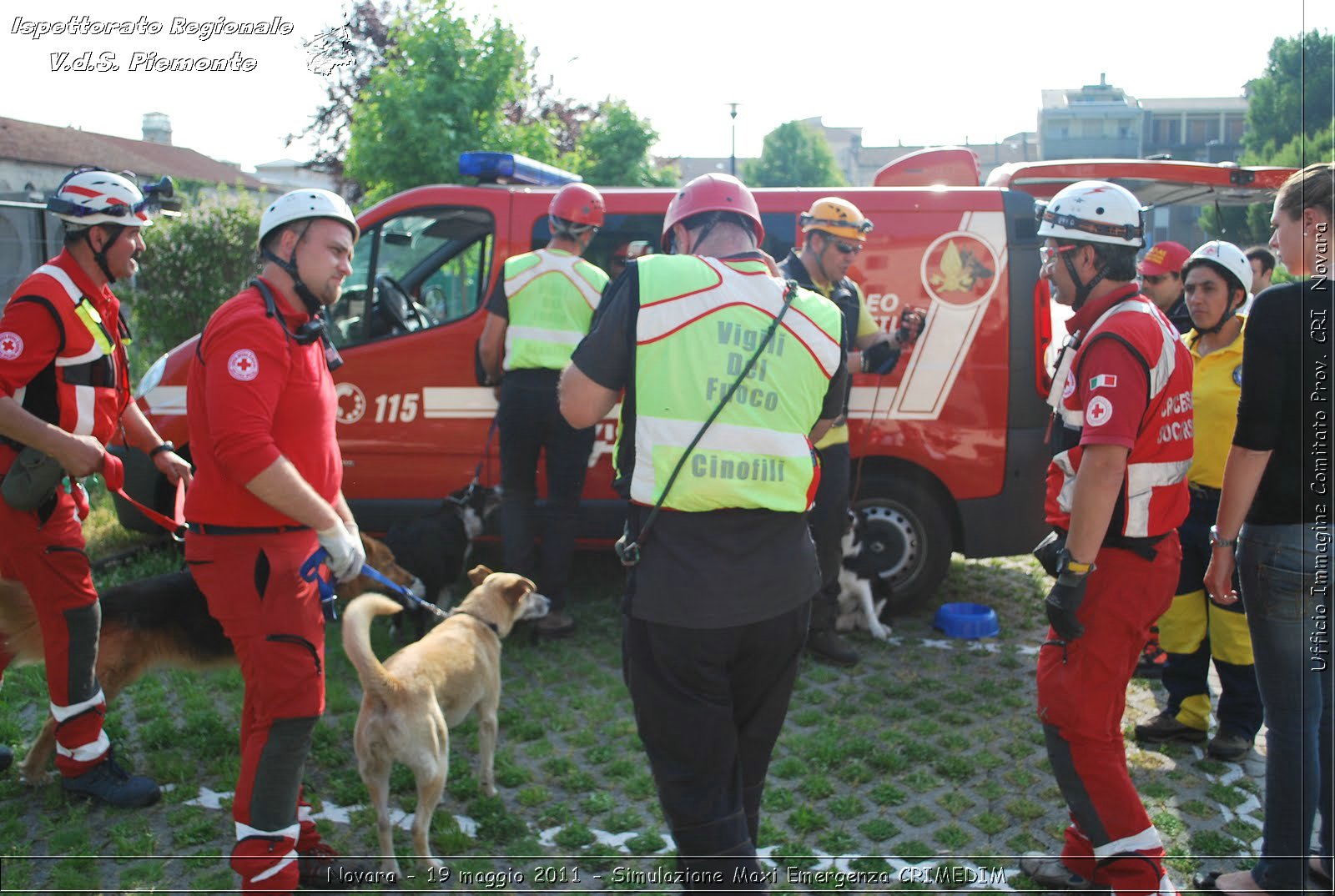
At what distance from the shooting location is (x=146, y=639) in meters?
4.11

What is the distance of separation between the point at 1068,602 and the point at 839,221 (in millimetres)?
2584

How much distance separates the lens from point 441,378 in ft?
19.7

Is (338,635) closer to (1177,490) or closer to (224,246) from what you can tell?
(1177,490)

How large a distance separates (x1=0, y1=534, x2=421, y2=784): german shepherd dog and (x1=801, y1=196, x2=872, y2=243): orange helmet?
3312 mm

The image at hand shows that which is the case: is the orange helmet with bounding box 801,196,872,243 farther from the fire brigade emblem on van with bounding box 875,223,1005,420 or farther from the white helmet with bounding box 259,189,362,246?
the white helmet with bounding box 259,189,362,246

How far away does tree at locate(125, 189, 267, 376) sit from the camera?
11.3 metres

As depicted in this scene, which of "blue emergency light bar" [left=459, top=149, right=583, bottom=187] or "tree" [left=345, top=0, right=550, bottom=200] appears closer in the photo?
"blue emergency light bar" [left=459, top=149, right=583, bottom=187]

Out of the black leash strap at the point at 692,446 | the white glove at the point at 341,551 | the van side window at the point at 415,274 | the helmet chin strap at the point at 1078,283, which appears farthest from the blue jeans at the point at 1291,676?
the van side window at the point at 415,274

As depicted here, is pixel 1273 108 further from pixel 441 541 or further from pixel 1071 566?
pixel 1071 566

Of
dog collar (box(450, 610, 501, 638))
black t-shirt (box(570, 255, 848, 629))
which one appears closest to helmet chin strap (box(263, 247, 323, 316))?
black t-shirt (box(570, 255, 848, 629))

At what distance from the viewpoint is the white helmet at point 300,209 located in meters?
2.88

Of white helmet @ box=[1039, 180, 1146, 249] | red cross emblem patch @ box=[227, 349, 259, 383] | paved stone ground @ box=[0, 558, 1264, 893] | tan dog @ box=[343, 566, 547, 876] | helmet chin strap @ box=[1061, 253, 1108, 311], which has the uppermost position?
white helmet @ box=[1039, 180, 1146, 249]

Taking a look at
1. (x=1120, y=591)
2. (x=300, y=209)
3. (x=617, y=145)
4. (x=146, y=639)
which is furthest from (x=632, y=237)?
(x=617, y=145)

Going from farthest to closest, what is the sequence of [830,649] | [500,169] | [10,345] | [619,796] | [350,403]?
[500,169]
[350,403]
[830,649]
[619,796]
[10,345]
